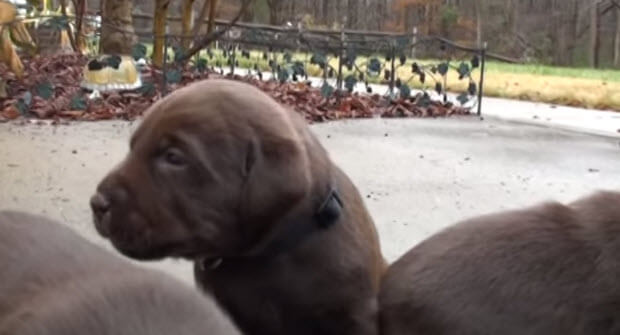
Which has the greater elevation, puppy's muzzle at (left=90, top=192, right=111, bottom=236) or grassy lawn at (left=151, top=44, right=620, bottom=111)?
grassy lawn at (left=151, top=44, right=620, bottom=111)

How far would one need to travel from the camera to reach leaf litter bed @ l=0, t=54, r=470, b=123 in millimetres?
8523

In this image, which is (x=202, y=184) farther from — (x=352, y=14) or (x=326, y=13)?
(x=352, y=14)

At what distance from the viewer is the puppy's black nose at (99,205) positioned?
7.77ft

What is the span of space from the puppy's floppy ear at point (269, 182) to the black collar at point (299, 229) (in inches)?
2.0

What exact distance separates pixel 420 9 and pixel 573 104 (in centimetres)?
1742

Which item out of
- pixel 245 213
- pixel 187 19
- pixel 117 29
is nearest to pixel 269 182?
pixel 245 213

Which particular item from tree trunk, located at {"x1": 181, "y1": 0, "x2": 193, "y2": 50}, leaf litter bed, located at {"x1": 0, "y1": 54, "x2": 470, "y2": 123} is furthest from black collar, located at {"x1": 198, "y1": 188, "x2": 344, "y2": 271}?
tree trunk, located at {"x1": 181, "y1": 0, "x2": 193, "y2": 50}

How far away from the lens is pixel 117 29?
34.5 ft

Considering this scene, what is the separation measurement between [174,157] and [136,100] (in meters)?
6.90

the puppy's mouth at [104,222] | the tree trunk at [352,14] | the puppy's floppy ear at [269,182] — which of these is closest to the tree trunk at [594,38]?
the tree trunk at [352,14]

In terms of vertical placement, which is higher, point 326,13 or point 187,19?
point 326,13

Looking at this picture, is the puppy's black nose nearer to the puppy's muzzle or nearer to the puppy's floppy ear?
the puppy's muzzle

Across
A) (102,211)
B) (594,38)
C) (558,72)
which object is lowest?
(102,211)

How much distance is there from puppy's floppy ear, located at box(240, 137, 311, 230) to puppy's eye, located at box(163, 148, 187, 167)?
5.8 inches
